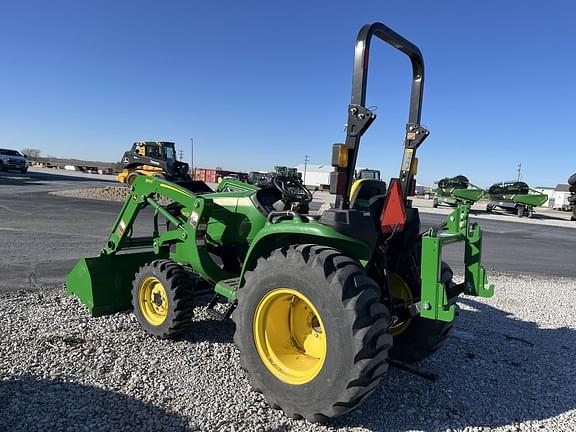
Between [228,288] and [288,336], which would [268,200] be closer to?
[228,288]

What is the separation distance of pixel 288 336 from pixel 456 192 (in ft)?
95.8

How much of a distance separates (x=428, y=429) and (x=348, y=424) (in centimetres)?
57

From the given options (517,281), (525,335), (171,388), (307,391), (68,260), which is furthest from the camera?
(517,281)

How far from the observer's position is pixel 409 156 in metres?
4.00

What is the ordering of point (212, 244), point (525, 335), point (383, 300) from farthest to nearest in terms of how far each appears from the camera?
1. point (525, 335)
2. point (212, 244)
3. point (383, 300)

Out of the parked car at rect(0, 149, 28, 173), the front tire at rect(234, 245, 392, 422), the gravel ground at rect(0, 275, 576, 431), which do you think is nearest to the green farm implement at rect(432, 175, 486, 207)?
the gravel ground at rect(0, 275, 576, 431)

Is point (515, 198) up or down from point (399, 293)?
up

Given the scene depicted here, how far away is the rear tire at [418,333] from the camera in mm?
3947

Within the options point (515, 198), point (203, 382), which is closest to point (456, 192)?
point (515, 198)

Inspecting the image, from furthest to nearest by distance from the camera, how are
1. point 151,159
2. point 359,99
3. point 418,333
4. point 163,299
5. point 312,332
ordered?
point 151,159 → point 163,299 → point 418,333 → point 312,332 → point 359,99

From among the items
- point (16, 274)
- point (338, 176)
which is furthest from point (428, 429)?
point (16, 274)

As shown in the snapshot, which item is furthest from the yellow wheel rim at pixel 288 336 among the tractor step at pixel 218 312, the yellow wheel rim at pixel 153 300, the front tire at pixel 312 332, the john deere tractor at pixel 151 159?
the john deere tractor at pixel 151 159

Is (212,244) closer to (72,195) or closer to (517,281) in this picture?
(517,281)

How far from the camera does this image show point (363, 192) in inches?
146
